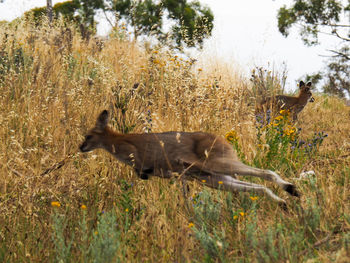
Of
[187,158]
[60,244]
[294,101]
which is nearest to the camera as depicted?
[60,244]

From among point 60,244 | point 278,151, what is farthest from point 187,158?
point 278,151

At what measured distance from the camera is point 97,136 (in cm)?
439

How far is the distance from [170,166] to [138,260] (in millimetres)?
1043

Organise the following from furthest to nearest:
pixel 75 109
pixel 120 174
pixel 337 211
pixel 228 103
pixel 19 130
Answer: pixel 228 103
pixel 75 109
pixel 19 130
pixel 120 174
pixel 337 211

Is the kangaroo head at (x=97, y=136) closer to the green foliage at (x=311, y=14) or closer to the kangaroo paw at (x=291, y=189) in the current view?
the kangaroo paw at (x=291, y=189)

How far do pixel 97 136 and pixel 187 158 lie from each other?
93 centimetres

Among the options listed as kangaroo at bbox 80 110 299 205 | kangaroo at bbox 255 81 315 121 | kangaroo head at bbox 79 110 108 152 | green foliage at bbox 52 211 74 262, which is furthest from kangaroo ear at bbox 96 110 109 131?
kangaroo at bbox 255 81 315 121

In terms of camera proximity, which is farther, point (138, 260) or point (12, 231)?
point (12, 231)

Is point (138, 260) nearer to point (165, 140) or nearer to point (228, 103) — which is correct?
point (165, 140)

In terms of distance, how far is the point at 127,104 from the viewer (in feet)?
19.2

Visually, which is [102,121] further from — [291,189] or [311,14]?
[311,14]

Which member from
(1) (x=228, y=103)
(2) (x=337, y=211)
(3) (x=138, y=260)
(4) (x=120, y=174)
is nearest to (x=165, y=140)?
(4) (x=120, y=174)

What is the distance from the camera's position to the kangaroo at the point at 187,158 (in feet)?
13.0

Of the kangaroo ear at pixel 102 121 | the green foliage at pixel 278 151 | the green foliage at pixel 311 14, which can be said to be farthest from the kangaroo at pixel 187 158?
the green foliage at pixel 311 14
